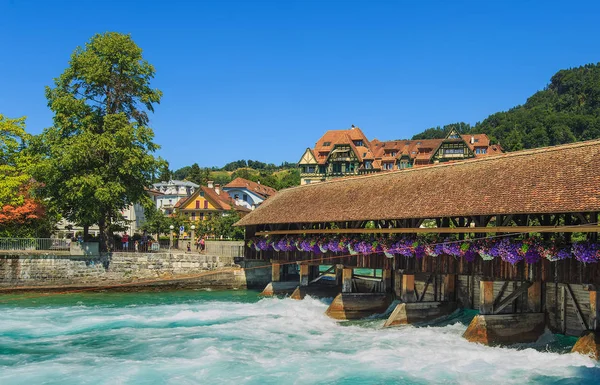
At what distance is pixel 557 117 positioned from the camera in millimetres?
106500

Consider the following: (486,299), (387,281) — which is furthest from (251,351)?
(387,281)

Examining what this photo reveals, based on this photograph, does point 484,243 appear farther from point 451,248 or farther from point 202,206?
point 202,206

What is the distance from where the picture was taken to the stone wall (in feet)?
105

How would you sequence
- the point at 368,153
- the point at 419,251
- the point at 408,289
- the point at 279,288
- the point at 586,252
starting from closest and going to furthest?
the point at 586,252 → the point at 419,251 → the point at 408,289 → the point at 279,288 → the point at 368,153

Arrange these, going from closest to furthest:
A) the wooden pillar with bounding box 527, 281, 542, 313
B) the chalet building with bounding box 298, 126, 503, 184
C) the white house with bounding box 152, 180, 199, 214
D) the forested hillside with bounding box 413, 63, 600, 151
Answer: the wooden pillar with bounding box 527, 281, 542, 313, the chalet building with bounding box 298, 126, 503, 184, the white house with bounding box 152, 180, 199, 214, the forested hillside with bounding box 413, 63, 600, 151

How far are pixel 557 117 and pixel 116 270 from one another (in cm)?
9059

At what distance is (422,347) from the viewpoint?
18281 mm

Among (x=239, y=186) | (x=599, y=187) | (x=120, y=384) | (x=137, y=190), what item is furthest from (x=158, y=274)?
(x=239, y=186)

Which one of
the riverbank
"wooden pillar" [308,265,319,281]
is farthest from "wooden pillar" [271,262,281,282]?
"wooden pillar" [308,265,319,281]

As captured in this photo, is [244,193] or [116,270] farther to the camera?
[244,193]

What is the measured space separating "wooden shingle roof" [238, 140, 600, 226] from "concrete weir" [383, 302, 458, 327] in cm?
308

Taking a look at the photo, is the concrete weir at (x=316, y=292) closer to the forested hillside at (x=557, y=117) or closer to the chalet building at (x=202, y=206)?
the chalet building at (x=202, y=206)

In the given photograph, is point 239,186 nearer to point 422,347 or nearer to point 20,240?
point 20,240

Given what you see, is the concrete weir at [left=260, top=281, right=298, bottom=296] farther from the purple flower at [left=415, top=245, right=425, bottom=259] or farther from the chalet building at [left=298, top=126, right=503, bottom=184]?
the chalet building at [left=298, top=126, right=503, bottom=184]
